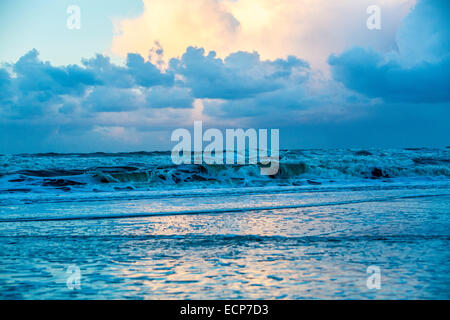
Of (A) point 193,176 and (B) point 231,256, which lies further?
(A) point 193,176

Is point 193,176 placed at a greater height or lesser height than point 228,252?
greater

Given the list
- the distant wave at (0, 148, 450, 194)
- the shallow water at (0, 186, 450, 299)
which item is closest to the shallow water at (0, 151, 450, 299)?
the shallow water at (0, 186, 450, 299)

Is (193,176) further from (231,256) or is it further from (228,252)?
(231,256)

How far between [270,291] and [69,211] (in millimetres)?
8860

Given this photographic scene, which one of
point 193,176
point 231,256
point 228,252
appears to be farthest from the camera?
point 193,176

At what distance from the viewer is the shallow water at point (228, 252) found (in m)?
4.37

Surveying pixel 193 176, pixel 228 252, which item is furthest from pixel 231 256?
pixel 193 176

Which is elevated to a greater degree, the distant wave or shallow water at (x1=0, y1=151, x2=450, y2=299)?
the distant wave

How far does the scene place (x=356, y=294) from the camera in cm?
414

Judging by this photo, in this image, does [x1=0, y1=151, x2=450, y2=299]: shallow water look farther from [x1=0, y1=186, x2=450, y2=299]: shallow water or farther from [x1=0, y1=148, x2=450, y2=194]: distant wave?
[x1=0, y1=148, x2=450, y2=194]: distant wave

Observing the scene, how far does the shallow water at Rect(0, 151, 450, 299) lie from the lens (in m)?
4.37

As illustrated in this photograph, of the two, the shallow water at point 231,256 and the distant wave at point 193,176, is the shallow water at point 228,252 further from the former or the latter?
the distant wave at point 193,176

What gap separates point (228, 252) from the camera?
6.17m

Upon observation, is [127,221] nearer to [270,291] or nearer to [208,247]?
[208,247]
